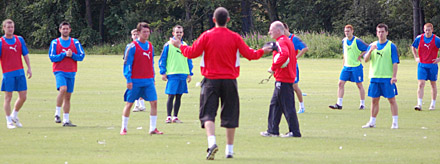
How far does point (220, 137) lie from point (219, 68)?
2.65m

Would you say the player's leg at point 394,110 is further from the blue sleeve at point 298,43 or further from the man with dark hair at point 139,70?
the man with dark hair at point 139,70

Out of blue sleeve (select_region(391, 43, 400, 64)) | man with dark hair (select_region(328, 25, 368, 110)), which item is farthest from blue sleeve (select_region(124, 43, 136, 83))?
man with dark hair (select_region(328, 25, 368, 110))

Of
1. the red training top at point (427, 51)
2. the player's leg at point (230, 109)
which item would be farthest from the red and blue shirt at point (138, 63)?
the red training top at point (427, 51)

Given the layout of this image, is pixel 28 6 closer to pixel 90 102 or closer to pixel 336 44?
pixel 336 44

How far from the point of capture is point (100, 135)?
1179 cm

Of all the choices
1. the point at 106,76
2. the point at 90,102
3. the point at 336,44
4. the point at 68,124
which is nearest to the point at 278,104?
Result: the point at 68,124

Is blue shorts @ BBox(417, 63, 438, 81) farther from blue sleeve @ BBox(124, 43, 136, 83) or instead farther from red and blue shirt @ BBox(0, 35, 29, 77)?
red and blue shirt @ BBox(0, 35, 29, 77)

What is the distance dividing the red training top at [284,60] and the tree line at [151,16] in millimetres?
52887

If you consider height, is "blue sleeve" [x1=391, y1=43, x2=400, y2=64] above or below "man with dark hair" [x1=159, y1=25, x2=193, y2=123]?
above

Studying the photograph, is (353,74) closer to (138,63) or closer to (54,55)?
(138,63)

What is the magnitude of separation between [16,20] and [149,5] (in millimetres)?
13184

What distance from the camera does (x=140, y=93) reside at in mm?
11836

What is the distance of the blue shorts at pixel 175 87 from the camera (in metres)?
14.0

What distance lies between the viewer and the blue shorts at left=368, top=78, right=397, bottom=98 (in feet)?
41.6
